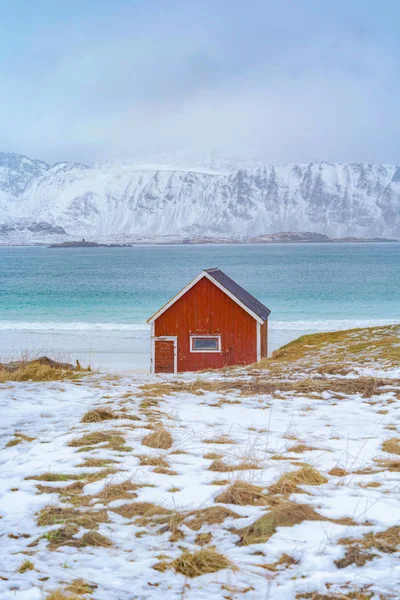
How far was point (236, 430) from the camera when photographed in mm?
9867

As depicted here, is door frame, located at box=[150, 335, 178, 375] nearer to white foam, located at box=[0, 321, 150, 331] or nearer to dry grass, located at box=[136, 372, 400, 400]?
dry grass, located at box=[136, 372, 400, 400]

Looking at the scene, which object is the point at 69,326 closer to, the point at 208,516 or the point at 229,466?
the point at 229,466

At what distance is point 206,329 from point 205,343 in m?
0.77

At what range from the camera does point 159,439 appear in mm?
8836

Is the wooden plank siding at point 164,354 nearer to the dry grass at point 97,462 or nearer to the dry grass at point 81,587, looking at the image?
the dry grass at point 97,462

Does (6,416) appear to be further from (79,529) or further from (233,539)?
(233,539)

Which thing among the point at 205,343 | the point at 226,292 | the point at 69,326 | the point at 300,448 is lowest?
the point at 69,326

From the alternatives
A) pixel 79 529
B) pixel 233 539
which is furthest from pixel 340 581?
pixel 79 529

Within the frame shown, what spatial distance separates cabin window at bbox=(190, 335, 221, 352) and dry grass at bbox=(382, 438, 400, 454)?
76.3 ft

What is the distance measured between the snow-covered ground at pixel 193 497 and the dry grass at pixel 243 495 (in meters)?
0.02

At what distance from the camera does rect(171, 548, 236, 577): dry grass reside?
17.0 ft

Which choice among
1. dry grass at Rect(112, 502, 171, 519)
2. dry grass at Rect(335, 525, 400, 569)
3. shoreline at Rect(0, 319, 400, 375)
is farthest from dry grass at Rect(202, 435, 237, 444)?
shoreline at Rect(0, 319, 400, 375)

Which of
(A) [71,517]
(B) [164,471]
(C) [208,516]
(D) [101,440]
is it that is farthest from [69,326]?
(C) [208,516]

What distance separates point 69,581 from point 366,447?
4948 millimetres
